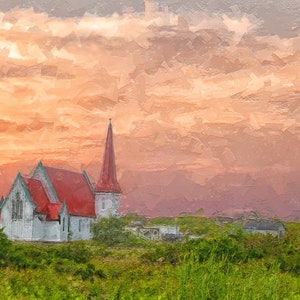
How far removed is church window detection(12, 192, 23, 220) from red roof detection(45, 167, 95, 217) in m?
1.47

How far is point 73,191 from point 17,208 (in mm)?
3100

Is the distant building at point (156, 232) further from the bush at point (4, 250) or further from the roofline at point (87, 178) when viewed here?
the roofline at point (87, 178)

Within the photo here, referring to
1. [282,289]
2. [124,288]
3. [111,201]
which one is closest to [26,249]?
[124,288]

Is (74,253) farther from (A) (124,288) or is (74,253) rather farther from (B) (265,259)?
(A) (124,288)

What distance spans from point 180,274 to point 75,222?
1315cm

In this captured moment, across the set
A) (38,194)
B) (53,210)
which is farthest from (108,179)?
(53,210)

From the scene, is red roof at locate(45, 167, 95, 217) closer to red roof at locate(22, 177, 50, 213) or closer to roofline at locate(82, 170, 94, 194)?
roofline at locate(82, 170, 94, 194)

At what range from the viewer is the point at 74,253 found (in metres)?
11.3

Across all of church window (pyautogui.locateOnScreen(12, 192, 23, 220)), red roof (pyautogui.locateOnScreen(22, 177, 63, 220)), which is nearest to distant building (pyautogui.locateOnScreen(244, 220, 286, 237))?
red roof (pyautogui.locateOnScreen(22, 177, 63, 220))

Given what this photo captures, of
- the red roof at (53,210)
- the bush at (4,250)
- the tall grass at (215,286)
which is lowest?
the tall grass at (215,286)

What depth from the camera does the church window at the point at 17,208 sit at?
63.0ft

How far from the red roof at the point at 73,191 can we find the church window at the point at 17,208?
1.47 m

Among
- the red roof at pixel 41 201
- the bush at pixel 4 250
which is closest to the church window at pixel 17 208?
the red roof at pixel 41 201

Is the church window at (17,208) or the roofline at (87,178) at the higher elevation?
the roofline at (87,178)
